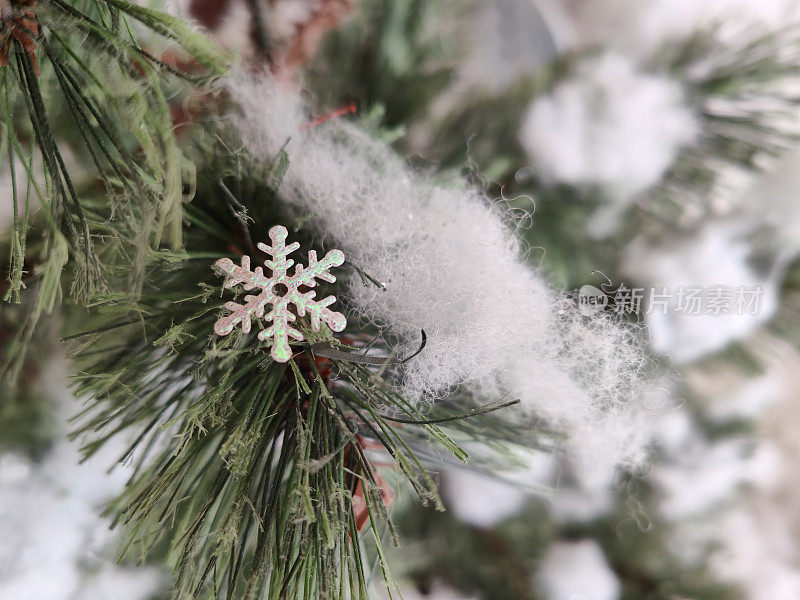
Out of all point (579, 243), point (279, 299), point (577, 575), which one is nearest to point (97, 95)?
point (279, 299)

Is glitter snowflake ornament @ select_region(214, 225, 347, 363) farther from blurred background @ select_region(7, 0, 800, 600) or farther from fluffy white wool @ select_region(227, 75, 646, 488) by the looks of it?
blurred background @ select_region(7, 0, 800, 600)

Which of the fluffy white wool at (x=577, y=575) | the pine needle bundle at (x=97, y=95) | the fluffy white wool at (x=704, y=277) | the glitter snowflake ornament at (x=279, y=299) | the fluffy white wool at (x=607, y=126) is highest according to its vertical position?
the pine needle bundle at (x=97, y=95)

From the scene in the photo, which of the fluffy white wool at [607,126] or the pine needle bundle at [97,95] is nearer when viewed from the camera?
the pine needle bundle at [97,95]

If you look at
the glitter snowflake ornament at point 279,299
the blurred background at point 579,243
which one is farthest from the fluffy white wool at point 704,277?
the glitter snowflake ornament at point 279,299

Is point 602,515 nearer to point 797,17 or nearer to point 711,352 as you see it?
point 711,352

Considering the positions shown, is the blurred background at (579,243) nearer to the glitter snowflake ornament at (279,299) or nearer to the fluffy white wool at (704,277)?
the fluffy white wool at (704,277)

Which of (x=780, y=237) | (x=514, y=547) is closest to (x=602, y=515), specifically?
(x=514, y=547)

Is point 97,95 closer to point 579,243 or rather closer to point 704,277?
point 579,243

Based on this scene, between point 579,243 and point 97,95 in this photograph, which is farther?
point 579,243
